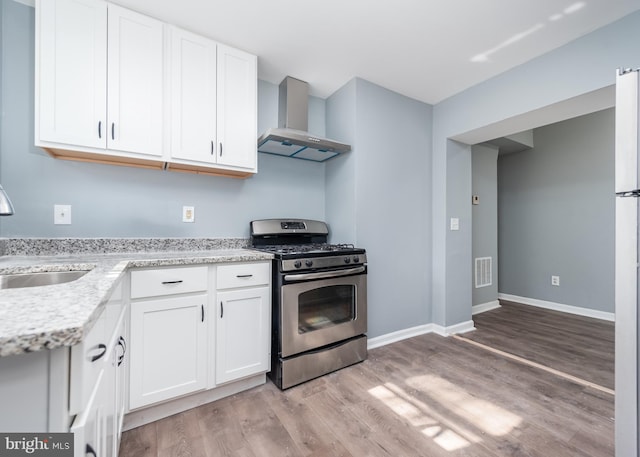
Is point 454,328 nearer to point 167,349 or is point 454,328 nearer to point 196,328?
point 196,328

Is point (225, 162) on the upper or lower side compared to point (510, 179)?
lower

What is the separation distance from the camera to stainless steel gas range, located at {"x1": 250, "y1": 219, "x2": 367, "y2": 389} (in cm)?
187

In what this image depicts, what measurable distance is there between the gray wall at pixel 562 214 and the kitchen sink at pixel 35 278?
5044 millimetres

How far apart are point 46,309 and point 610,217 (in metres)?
4.92

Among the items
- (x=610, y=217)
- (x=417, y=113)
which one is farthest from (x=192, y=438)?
(x=610, y=217)

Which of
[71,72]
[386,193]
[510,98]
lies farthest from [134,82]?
[510,98]

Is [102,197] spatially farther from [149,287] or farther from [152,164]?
[149,287]

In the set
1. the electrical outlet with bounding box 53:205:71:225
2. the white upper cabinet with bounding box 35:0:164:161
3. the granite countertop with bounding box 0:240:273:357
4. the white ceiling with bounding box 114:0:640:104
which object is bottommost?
the granite countertop with bounding box 0:240:273:357

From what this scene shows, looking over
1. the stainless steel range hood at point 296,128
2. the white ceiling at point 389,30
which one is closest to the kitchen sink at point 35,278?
the stainless steel range hood at point 296,128

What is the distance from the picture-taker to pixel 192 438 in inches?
56.9

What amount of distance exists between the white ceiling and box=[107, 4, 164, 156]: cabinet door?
0.12m

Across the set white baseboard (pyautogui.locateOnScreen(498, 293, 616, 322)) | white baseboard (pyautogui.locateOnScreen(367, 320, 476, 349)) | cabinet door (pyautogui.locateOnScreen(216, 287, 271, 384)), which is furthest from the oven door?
white baseboard (pyautogui.locateOnScreen(498, 293, 616, 322))

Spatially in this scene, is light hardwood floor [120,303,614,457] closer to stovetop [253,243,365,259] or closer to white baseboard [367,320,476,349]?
white baseboard [367,320,476,349]

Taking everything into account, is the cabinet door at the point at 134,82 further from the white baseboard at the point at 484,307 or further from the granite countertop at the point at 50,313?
the white baseboard at the point at 484,307
